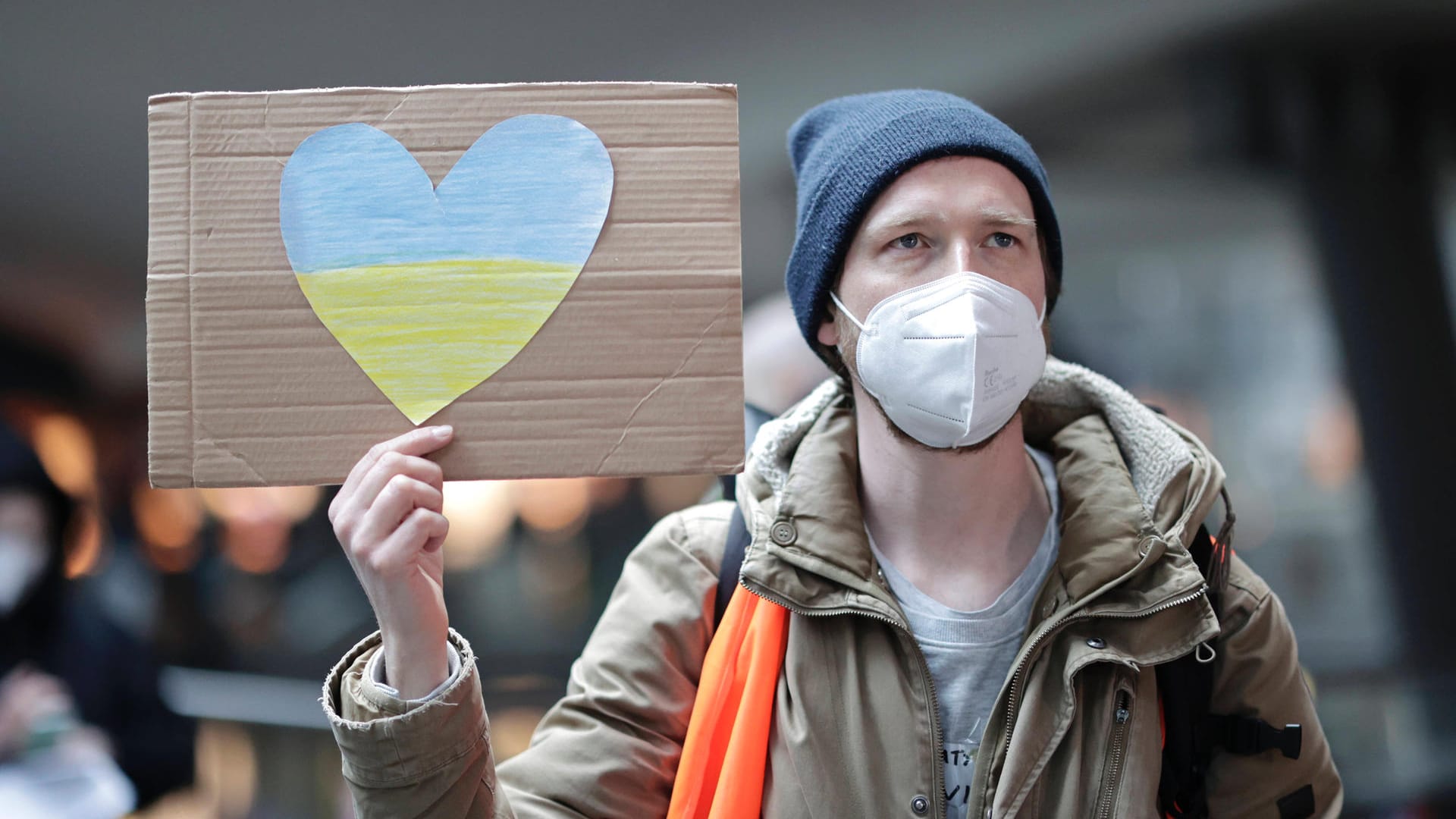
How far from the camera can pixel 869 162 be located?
1.96 m

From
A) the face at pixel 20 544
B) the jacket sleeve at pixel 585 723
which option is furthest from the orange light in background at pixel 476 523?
the jacket sleeve at pixel 585 723

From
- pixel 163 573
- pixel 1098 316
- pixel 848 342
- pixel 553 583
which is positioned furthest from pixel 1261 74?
pixel 163 573

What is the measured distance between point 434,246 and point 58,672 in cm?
249

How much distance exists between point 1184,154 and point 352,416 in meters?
3.02

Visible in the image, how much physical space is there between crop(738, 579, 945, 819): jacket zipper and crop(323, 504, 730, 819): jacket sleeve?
19 cm

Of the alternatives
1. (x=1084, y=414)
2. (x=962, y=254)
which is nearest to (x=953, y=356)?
(x=962, y=254)

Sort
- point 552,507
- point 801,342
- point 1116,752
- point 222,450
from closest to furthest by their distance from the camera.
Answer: point 222,450, point 1116,752, point 801,342, point 552,507

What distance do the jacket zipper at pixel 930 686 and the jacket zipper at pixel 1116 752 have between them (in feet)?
0.82

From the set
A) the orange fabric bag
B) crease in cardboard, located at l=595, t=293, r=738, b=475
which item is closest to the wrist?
crease in cardboard, located at l=595, t=293, r=738, b=475

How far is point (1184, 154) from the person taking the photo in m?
3.55

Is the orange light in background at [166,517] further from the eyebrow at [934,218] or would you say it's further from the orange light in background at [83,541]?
the eyebrow at [934,218]

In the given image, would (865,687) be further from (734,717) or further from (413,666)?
(413,666)

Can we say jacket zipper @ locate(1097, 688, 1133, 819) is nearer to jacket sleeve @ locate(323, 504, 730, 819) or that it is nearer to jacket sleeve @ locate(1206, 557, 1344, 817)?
jacket sleeve @ locate(1206, 557, 1344, 817)

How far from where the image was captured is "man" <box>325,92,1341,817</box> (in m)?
1.60
